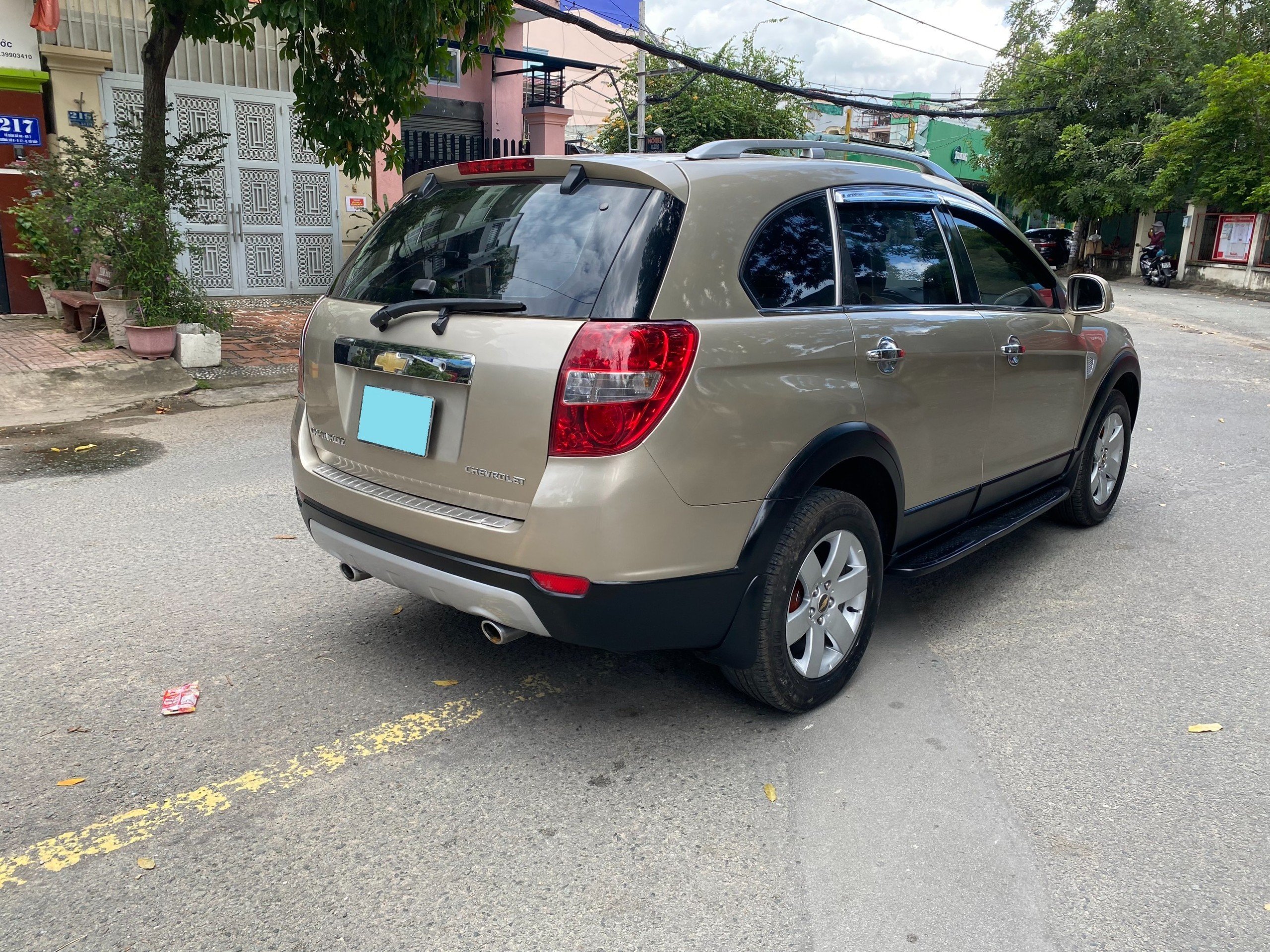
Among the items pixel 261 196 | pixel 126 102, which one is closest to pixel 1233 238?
pixel 261 196

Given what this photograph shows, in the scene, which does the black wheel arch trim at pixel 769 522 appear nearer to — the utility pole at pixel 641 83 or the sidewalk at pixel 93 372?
the sidewalk at pixel 93 372

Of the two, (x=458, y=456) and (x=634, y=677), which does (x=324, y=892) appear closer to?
(x=458, y=456)

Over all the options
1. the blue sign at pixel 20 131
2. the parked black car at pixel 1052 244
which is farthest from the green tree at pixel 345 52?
the parked black car at pixel 1052 244

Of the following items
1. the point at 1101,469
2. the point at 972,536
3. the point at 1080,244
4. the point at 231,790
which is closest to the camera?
the point at 231,790

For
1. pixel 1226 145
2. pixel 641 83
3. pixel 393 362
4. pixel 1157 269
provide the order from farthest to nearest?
1. pixel 1157 269
2. pixel 1226 145
3. pixel 641 83
4. pixel 393 362

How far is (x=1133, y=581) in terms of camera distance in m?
4.57

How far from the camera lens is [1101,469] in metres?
5.29

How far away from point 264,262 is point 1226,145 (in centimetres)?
2291

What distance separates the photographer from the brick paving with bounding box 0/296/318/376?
883cm

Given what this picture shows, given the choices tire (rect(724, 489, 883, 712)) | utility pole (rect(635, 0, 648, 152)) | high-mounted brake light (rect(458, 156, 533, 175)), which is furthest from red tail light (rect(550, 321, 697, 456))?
utility pole (rect(635, 0, 648, 152))

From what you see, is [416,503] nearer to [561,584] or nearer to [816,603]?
[561,584]

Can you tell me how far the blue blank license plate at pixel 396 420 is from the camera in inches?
113

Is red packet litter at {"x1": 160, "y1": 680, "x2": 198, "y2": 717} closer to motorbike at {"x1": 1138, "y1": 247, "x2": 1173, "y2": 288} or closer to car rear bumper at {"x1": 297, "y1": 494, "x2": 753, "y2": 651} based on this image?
car rear bumper at {"x1": 297, "y1": 494, "x2": 753, "y2": 651}

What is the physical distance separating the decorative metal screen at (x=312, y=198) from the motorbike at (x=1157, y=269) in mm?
21901
